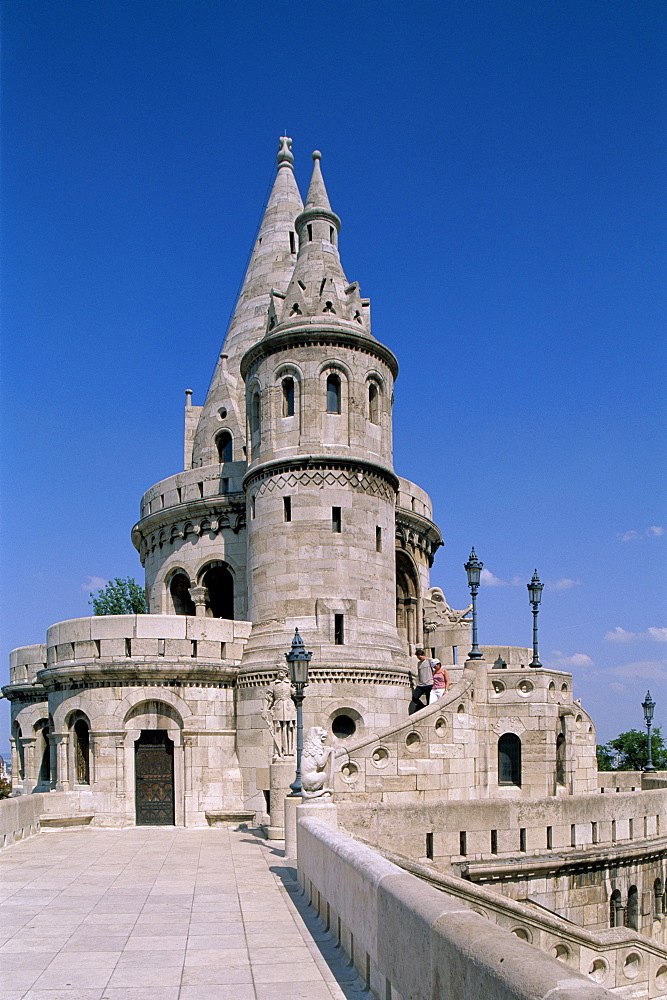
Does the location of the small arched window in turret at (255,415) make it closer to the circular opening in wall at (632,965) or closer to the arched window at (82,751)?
the arched window at (82,751)

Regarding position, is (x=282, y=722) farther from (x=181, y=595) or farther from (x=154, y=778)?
(x=181, y=595)

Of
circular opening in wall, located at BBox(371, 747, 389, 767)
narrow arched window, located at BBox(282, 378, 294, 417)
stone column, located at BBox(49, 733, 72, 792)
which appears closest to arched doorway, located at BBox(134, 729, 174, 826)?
stone column, located at BBox(49, 733, 72, 792)

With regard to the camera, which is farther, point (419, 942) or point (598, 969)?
point (598, 969)

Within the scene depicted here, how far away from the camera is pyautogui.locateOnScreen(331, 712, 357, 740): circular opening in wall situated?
21297 millimetres

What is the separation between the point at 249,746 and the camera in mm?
21531

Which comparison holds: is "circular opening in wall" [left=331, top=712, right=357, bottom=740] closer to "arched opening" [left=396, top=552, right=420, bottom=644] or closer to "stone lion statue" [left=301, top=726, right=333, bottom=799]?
"stone lion statue" [left=301, top=726, right=333, bottom=799]

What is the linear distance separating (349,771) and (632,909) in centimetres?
793

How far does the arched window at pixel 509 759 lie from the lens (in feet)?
70.9

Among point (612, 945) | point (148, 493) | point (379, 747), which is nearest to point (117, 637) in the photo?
point (379, 747)

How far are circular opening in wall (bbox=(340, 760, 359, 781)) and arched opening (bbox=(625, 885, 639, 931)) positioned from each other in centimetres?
735

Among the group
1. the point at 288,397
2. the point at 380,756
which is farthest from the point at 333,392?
the point at 380,756

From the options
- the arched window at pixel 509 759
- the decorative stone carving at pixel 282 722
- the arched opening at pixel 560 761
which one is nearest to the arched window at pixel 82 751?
the decorative stone carving at pixel 282 722

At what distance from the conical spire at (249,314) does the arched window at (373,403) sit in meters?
6.11

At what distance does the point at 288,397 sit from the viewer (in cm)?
2355
